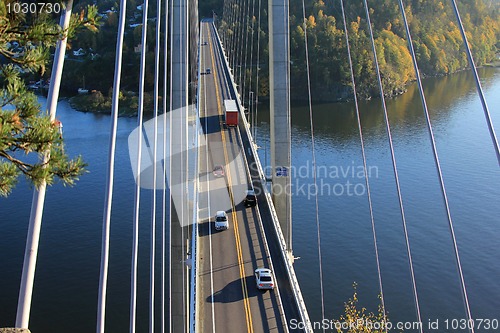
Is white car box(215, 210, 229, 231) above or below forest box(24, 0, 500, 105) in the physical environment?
below

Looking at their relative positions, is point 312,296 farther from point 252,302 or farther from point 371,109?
point 371,109

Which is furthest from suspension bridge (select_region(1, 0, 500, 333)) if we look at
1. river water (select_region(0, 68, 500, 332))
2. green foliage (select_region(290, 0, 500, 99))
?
green foliage (select_region(290, 0, 500, 99))

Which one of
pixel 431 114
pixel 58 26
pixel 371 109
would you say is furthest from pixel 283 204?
pixel 371 109

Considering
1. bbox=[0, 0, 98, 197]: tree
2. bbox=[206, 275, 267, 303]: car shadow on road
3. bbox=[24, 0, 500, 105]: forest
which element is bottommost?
bbox=[0, 0, 98, 197]: tree

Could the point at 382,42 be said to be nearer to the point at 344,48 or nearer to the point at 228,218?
the point at 344,48
